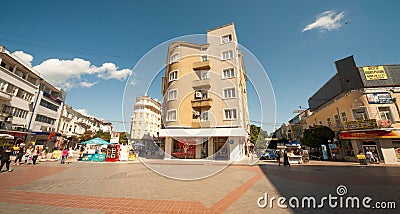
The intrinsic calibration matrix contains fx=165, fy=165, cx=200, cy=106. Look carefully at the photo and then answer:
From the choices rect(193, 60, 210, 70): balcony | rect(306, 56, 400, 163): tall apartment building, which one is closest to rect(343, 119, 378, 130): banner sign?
rect(306, 56, 400, 163): tall apartment building

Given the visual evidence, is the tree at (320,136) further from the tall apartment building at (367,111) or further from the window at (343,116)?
the window at (343,116)

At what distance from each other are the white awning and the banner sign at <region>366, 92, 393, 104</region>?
14.9m

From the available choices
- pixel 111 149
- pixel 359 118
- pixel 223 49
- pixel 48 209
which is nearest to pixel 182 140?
pixel 111 149

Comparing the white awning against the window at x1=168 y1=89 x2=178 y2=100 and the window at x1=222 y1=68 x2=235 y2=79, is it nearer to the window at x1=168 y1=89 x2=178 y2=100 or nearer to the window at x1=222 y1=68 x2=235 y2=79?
the window at x1=168 y1=89 x2=178 y2=100

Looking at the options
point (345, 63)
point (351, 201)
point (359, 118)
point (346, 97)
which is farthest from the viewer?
point (345, 63)

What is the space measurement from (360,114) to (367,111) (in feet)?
3.25

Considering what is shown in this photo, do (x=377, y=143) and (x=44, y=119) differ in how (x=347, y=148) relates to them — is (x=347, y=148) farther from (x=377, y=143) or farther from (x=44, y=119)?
(x=44, y=119)

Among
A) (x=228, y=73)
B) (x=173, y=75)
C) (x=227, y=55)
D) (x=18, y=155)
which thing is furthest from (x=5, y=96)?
(x=227, y=55)

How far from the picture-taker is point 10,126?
23781 mm

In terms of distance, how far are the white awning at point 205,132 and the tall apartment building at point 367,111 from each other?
1336 cm

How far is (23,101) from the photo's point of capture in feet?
89.5

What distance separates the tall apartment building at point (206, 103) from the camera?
69.3 ft

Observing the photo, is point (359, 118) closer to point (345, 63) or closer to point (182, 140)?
point (345, 63)

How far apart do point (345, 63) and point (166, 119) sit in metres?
26.4
